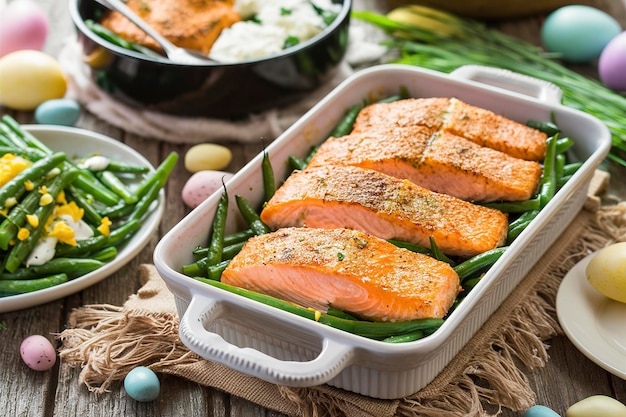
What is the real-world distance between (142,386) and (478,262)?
1.04 meters

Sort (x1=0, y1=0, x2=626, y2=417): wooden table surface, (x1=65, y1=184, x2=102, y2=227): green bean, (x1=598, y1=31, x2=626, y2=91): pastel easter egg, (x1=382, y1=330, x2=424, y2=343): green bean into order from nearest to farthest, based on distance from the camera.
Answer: (x1=382, y1=330, x2=424, y2=343): green bean
(x1=0, y1=0, x2=626, y2=417): wooden table surface
(x1=65, y1=184, x2=102, y2=227): green bean
(x1=598, y1=31, x2=626, y2=91): pastel easter egg

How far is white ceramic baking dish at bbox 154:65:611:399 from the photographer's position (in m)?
2.04

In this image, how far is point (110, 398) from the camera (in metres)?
2.46

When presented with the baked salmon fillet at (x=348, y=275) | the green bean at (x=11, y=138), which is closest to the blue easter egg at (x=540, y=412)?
the baked salmon fillet at (x=348, y=275)

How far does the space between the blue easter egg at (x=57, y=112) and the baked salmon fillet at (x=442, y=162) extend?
4.27ft

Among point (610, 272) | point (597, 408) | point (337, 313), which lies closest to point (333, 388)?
point (337, 313)

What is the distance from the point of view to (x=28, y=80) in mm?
3674

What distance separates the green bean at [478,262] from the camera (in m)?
2.46

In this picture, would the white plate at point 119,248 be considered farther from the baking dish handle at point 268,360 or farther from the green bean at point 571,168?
the green bean at point 571,168

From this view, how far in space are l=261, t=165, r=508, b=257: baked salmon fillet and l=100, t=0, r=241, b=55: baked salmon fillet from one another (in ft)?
Result: 4.32

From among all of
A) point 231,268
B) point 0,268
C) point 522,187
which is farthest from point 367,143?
point 0,268

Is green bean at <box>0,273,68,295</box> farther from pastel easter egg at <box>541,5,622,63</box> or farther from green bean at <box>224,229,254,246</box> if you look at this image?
pastel easter egg at <box>541,5,622,63</box>

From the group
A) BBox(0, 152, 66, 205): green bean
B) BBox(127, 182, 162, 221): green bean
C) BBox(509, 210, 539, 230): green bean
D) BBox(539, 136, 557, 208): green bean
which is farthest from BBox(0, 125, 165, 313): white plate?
BBox(539, 136, 557, 208): green bean

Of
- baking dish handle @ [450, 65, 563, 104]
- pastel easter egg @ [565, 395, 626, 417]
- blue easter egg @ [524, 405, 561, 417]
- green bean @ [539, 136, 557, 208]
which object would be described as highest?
baking dish handle @ [450, 65, 563, 104]
